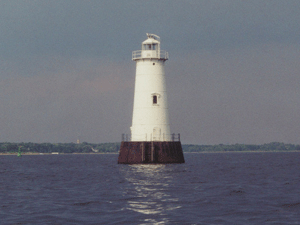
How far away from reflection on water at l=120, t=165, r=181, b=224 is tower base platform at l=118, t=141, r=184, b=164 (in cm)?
811

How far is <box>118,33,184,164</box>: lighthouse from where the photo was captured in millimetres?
54875

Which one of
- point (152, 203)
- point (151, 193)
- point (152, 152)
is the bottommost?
point (152, 203)

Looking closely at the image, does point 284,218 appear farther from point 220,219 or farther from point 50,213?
point 50,213

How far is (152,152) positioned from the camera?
179ft

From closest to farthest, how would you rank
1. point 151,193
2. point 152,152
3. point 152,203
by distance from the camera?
point 152,203 → point 151,193 → point 152,152

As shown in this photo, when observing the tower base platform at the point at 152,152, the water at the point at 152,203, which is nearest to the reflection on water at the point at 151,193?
the water at the point at 152,203

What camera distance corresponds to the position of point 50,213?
23.2 meters

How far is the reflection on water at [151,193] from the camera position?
2434 centimetres

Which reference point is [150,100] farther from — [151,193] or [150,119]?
[151,193]

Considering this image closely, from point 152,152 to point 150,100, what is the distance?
6.05m

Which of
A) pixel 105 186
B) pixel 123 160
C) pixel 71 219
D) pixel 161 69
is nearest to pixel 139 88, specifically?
pixel 161 69

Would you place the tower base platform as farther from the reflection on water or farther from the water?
the water

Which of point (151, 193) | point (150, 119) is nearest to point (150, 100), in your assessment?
point (150, 119)

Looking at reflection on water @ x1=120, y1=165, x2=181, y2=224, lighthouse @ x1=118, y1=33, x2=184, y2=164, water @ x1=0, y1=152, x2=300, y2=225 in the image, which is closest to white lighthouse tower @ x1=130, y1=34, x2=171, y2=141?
lighthouse @ x1=118, y1=33, x2=184, y2=164
